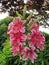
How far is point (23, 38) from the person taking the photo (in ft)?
12.5

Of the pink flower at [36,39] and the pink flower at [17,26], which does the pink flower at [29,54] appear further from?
the pink flower at [17,26]

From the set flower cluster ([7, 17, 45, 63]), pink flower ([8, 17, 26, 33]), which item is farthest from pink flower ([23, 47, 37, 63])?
pink flower ([8, 17, 26, 33])

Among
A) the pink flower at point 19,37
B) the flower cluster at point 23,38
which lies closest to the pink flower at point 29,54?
the flower cluster at point 23,38

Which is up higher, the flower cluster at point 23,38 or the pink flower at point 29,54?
the flower cluster at point 23,38

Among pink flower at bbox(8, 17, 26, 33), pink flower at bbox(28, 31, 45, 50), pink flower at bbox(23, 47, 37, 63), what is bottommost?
pink flower at bbox(23, 47, 37, 63)

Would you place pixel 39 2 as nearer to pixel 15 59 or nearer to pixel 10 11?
pixel 10 11

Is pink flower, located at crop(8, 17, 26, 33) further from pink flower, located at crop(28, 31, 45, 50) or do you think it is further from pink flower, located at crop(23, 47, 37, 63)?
pink flower, located at crop(23, 47, 37, 63)

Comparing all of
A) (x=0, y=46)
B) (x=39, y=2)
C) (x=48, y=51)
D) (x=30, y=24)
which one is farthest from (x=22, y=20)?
(x=0, y=46)

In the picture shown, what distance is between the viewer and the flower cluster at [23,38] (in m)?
3.82

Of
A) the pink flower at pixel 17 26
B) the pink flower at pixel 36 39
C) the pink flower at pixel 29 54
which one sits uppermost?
the pink flower at pixel 17 26

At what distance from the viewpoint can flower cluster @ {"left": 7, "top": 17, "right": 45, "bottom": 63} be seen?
A: 3816 mm

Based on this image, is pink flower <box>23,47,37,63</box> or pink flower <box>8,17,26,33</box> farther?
pink flower <box>23,47,37,63</box>

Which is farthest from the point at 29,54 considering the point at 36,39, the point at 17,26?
the point at 17,26

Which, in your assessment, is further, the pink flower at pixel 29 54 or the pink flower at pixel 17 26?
the pink flower at pixel 29 54
